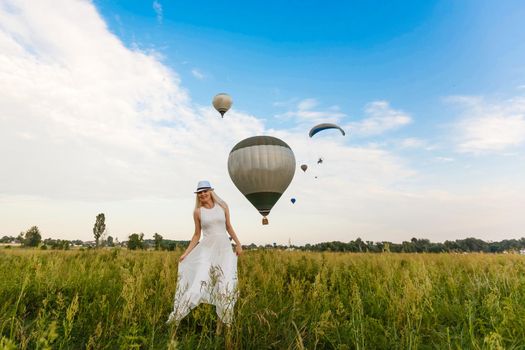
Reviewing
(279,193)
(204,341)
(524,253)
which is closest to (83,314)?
(204,341)

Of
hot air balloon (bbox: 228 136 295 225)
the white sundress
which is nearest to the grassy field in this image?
the white sundress

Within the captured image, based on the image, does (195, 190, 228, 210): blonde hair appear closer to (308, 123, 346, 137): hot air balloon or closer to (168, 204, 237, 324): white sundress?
(168, 204, 237, 324): white sundress

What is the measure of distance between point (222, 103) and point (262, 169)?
7026mm

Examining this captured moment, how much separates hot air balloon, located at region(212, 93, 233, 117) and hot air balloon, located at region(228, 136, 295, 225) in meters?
4.09

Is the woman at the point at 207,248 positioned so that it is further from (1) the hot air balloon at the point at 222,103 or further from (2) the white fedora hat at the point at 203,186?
(1) the hot air balloon at the point at 222,103

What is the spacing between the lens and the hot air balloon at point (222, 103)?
2212 cm

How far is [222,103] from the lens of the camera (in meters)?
22.1

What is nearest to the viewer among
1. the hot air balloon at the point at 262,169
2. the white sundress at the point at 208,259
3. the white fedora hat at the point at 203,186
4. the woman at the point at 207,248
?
the white sundress at the point at 208,259

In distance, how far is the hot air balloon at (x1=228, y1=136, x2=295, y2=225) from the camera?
18.0m

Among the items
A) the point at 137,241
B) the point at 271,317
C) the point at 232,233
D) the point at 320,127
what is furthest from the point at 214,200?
the point at 320,127

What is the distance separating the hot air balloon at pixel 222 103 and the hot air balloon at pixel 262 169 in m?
4.09

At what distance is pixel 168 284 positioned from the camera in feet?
14.6

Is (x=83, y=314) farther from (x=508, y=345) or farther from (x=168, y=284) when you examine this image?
(x=508, y=345)

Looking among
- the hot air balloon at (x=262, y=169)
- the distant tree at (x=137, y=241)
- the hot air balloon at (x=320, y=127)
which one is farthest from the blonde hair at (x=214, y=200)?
the hot air balloon at (x=320, y=127)
